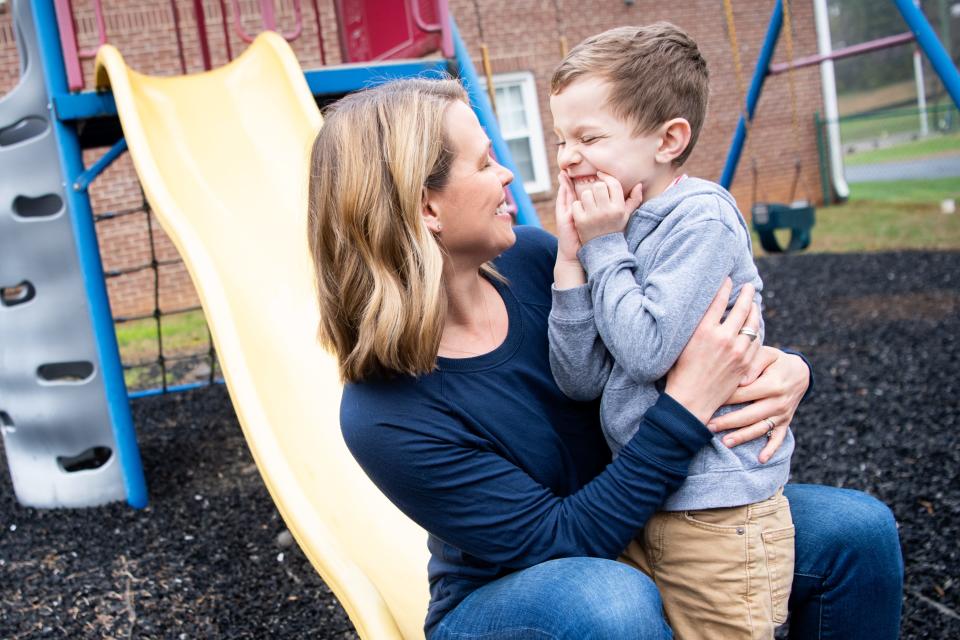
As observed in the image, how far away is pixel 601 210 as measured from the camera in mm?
1528

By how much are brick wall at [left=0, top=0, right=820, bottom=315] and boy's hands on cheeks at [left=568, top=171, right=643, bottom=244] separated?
582 cm

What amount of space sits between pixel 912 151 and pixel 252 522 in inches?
869

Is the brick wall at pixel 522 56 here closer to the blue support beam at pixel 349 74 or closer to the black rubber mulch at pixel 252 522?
the black rubber mulch at pixel 252 522

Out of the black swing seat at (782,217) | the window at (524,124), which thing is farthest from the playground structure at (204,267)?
the window at (524,124)

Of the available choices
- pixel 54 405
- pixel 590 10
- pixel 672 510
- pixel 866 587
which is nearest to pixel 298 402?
pixel 672 510

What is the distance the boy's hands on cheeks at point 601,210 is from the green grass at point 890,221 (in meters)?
7.80

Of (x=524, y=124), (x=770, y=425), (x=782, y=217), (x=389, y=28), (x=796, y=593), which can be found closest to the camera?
(x=770, y=425)

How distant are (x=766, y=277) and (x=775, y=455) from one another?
6.75 meters

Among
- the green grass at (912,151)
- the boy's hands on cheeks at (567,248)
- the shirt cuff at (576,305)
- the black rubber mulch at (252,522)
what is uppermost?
the boy's hands on cheeks at (567,248)

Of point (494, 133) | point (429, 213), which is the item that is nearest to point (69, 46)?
point (494, 133)

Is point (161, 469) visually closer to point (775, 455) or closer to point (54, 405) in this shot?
point (54, 405)

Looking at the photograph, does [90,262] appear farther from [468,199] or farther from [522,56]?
[522,56]

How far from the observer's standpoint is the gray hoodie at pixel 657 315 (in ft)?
4.78

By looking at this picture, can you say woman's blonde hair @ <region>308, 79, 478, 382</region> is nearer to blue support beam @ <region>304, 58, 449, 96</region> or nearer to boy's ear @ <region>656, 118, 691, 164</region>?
boy's ear @ <region>656, 118, 691, 164</region>
